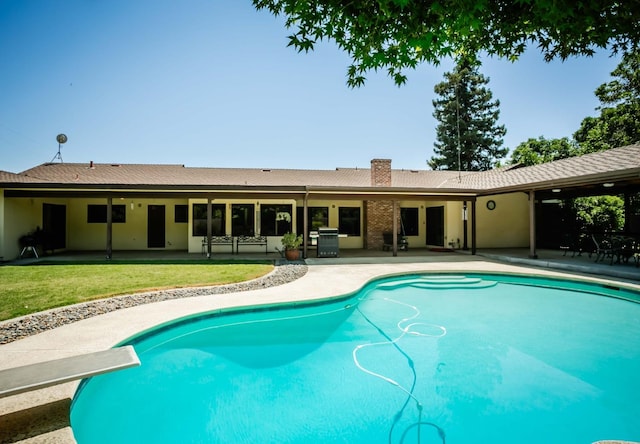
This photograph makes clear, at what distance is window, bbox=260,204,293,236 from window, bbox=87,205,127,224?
650cm

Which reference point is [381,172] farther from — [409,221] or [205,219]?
[205,219]

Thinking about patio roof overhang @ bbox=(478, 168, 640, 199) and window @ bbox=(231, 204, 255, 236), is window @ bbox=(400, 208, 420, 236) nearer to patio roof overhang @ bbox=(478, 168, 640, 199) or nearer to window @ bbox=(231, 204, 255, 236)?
patio roof overhang @ bbox=(478, 168, 640, 199)

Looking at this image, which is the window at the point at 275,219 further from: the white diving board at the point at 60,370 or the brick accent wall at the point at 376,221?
the white diving board at the point at 60,370

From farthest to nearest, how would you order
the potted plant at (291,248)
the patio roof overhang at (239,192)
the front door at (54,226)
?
the front door at (54,226) < the potted plant at (291,248) < the patio roof overhang at (239,192)

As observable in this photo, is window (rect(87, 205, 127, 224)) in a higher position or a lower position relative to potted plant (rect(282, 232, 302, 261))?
higher

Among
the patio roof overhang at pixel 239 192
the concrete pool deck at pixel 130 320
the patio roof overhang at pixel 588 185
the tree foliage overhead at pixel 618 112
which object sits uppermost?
the tree foliage overhead at pixel 618 112

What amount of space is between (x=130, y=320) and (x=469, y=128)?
37703 millimetres

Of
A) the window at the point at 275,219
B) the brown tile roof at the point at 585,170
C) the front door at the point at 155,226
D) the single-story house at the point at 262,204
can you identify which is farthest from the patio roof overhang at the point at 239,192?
the front door at the point at 155,226

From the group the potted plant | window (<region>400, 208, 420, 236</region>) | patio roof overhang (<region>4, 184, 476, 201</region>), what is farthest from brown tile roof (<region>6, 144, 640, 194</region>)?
the potted plant

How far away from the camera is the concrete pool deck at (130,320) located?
2.56m

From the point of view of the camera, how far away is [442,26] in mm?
2656

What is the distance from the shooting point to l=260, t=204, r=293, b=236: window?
1473cm

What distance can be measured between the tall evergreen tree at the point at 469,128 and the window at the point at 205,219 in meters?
28.1

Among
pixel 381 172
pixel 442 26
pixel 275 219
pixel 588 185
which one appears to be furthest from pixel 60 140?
pixel 588 185
